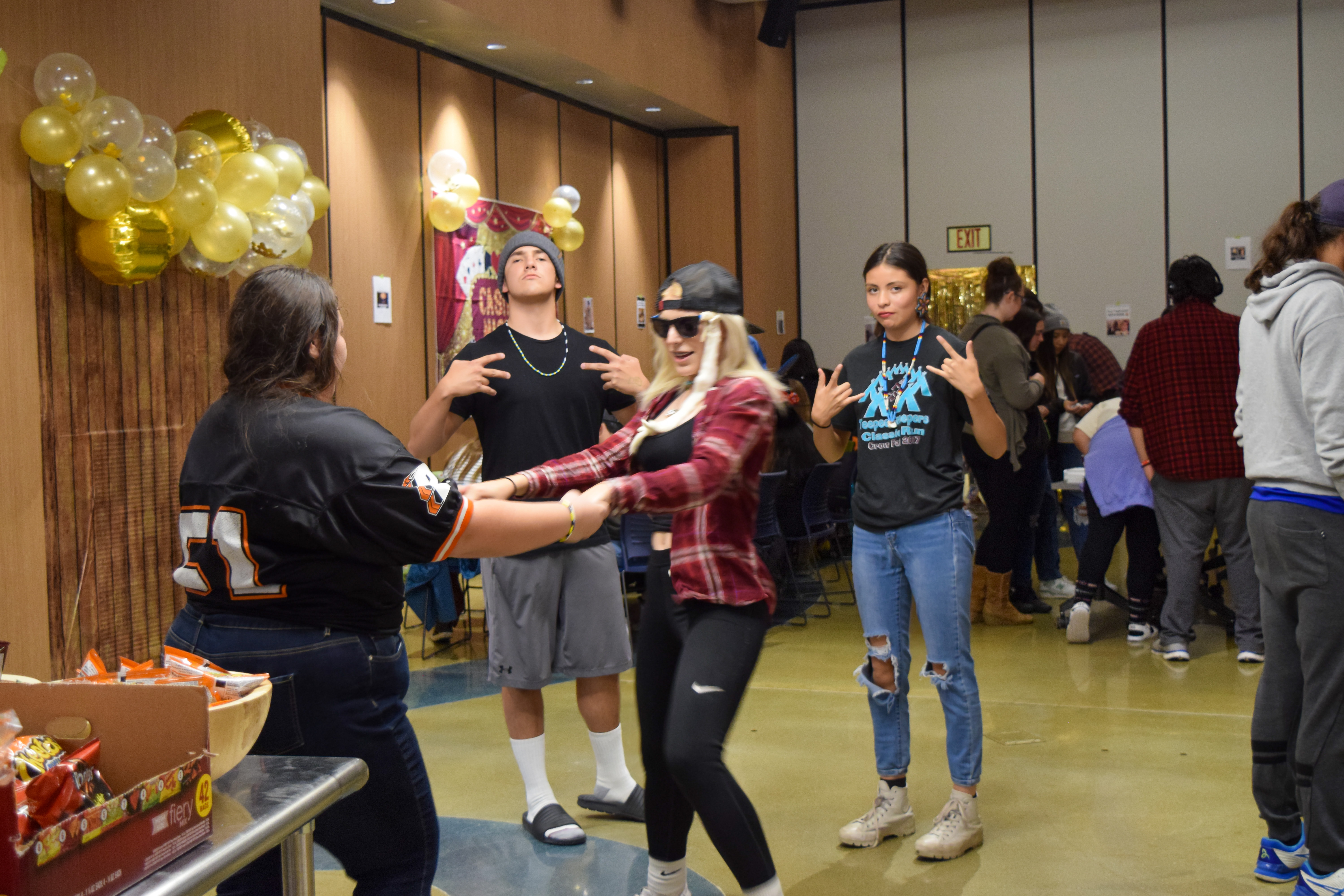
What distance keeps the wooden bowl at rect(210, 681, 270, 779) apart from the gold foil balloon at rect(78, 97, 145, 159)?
3124 millimetres

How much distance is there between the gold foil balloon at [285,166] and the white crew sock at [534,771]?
2585 mm

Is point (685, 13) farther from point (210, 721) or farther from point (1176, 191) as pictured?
point (210, 721)

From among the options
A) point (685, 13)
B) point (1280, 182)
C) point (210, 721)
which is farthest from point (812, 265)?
point (210, 721)

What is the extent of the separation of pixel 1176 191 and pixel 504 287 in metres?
8.64

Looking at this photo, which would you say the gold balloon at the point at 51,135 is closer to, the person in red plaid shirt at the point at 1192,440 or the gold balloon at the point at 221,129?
the gold balloon at the point at 221,129

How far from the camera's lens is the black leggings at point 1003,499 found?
6027 mm

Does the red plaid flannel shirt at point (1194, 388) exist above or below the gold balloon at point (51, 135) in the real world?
below

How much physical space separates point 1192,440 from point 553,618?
3132mm

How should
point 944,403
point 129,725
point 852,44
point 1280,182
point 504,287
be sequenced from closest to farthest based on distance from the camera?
point 129,725, point 944,403, point 504,287, point 1280,182, point 852,44

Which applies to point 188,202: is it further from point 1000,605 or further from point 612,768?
point 1000,605

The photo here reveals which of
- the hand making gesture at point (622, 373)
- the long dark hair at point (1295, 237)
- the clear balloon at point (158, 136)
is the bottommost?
the hand making gesture at point (622, 373)

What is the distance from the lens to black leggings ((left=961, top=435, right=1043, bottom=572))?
6027mm

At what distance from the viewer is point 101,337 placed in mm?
4469

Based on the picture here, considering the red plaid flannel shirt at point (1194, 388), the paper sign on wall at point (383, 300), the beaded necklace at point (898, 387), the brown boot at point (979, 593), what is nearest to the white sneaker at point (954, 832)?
the beaded necklace at point (898, 387)
